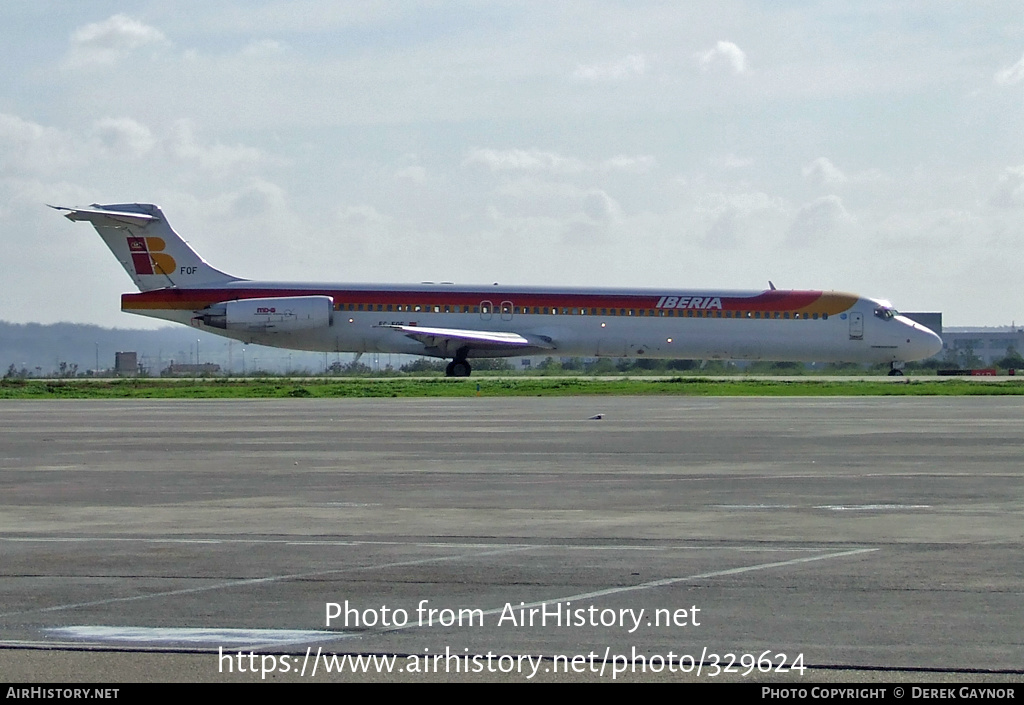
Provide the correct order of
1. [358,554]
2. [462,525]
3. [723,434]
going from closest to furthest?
[358,554] < [462,525] < [723,434]

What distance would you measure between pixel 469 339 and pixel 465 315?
3.96 ft

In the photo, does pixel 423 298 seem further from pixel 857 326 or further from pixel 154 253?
pixel 857 326

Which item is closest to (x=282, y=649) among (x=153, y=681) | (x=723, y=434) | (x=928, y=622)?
(x=153, y=681)

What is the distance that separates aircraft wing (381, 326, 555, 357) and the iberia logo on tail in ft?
30.3

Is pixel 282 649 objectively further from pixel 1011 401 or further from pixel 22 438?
pixel 1011 401

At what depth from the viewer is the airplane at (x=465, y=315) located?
5141cm

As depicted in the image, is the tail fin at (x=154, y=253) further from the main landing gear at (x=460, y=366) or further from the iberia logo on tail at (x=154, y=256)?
the main landing gear at (x=460, y=366)

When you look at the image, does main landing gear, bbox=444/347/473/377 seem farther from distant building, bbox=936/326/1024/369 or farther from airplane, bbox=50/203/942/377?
distant building, bbox=936/326/1024/369

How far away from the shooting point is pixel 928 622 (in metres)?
7.39

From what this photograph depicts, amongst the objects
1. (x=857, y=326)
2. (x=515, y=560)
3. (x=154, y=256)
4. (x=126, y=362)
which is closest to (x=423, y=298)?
(x=154, y=256)

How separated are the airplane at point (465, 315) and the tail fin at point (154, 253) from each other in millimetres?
40

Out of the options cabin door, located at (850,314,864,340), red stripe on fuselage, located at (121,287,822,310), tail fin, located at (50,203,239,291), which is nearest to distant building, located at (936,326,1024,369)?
cabin door, located at (850,314,864,340)
